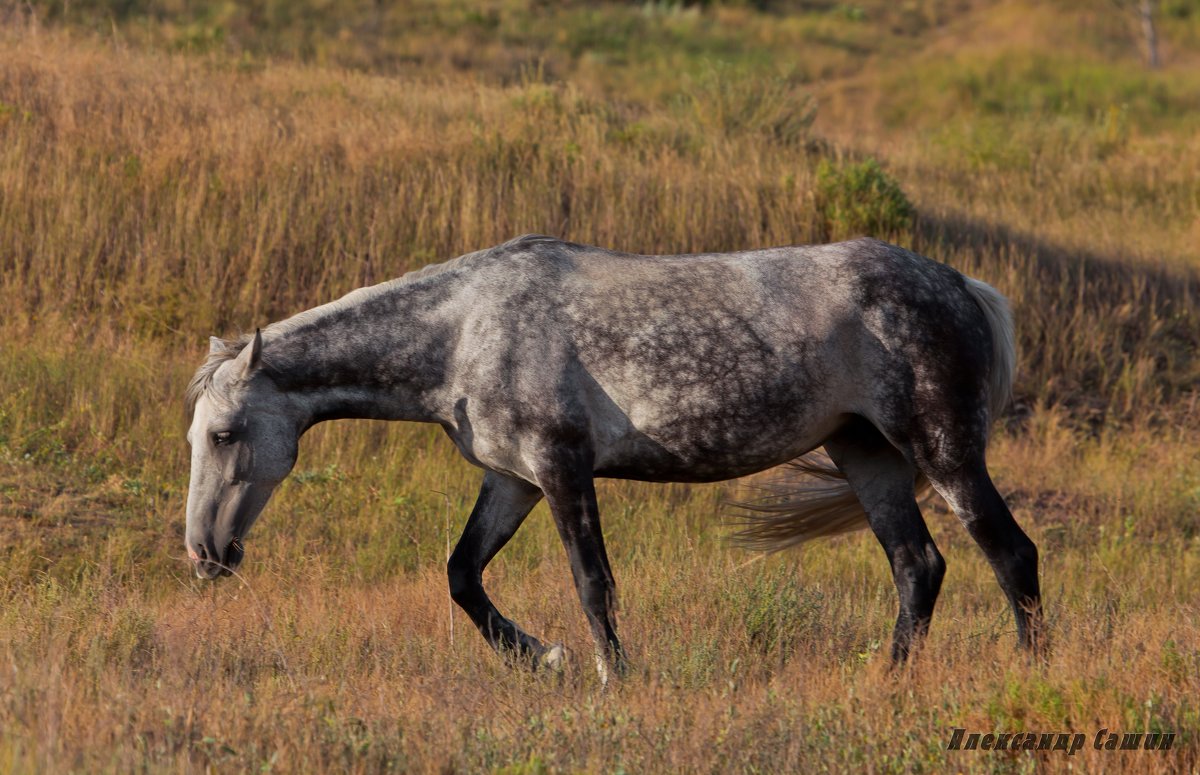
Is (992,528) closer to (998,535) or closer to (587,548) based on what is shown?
(998,535)

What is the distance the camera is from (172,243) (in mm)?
10641

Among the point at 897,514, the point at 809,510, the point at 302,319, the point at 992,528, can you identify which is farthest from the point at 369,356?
the point at 992,528

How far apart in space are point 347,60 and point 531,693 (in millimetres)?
18695

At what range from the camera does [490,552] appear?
5844 mm

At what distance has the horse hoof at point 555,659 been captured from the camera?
5.47 meters

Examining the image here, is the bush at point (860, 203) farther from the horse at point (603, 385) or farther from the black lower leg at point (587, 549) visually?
the black lower leg at point (587, 549)

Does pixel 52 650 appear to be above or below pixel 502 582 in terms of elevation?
above

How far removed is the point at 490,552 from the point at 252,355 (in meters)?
1.35

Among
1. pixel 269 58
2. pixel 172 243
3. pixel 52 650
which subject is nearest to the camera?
pixel 52 650

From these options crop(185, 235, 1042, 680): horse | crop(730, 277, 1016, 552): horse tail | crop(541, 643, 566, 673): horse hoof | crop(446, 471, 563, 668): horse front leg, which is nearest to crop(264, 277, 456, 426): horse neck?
crop(185, 235, 1042, 680): horse

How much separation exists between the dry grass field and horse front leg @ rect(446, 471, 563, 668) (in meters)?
0.15

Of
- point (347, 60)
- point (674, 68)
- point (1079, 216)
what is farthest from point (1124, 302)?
point (674, 68)

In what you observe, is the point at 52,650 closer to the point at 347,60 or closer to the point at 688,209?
the point at 688,209

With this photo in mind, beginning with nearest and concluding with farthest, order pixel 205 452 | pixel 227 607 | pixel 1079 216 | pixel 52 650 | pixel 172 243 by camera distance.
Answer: pixel 52 650 < pixel 205 452 < pixel 227 607 < pixel 172 243 < pixel 1079 216
